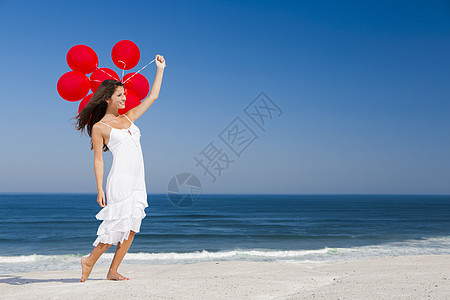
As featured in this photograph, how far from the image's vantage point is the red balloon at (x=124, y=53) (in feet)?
15.3

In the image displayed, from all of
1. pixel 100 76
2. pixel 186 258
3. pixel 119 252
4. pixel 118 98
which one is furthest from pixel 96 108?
pixel 186 258

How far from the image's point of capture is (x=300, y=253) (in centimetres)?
1284

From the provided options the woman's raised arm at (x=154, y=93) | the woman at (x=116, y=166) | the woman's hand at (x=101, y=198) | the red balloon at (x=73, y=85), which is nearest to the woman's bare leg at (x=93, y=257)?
the woman at (x=116, y=166)

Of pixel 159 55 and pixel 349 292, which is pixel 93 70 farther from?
pixel 349 292

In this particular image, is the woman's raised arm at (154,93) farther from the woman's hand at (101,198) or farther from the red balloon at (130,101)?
the woman's hand at (101,198)

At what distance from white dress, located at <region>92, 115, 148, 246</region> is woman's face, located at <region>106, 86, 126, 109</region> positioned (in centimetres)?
34

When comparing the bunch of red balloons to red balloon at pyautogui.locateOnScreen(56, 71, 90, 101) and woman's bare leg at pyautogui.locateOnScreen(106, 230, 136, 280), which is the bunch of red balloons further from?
woman's bare leg at pyautogui.locateOnScreen(106, 230, 136, 280)

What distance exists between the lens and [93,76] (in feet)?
14.9

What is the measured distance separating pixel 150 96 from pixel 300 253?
1027 cm

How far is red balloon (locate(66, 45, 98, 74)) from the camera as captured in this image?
14.7 feet

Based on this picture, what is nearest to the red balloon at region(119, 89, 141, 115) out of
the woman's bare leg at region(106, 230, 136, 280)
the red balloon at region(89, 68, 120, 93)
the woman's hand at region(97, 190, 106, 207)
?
the red balloon at region(89, 68, 120, 93)

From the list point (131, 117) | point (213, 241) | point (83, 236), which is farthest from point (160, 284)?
point (83, 236)

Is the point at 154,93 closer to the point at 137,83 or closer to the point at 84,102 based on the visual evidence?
the point at 137,83

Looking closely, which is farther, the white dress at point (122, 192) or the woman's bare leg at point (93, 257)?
the woman's bare leg at point (93, 257)
